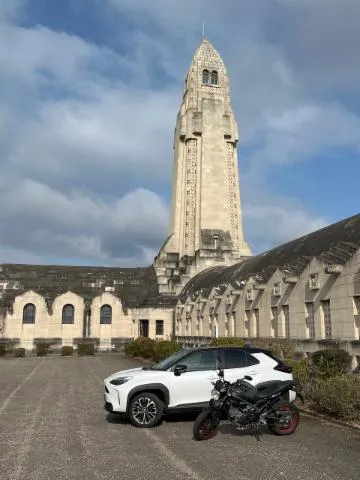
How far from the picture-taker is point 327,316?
1928 centimetres

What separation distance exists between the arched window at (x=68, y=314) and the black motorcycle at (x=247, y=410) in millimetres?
41429

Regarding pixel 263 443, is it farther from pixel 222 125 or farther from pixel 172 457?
pixel 222 125

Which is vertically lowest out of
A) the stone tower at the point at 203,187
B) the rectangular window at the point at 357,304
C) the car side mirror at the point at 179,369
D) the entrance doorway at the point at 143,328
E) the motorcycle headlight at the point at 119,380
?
the motorcycle headlight at the point at 119,380

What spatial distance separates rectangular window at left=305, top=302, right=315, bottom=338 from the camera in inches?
804

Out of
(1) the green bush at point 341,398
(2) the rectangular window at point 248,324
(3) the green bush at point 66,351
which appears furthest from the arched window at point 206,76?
Result: (1) the green bush at point 341,398

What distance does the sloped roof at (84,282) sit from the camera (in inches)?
2019

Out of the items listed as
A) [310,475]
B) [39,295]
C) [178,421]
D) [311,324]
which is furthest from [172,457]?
[39,295]

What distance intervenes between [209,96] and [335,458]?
6040 centimetres

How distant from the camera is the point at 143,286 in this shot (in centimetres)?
5509

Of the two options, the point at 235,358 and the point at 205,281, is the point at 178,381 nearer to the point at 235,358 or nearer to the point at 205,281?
the point at 235,358

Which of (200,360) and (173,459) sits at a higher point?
(200,360)

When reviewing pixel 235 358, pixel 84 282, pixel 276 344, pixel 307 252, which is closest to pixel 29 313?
pixel 84 282

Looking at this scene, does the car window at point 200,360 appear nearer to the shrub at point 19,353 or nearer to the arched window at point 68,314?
the shrub at point 19,353

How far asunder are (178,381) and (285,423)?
2692mm
